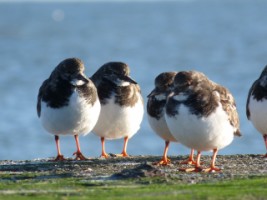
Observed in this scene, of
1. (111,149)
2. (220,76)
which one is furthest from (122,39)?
(111,149)

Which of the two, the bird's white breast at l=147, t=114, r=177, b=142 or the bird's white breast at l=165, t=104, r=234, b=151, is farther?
the bird's white breast at l=147, t=114, r=177, b=142

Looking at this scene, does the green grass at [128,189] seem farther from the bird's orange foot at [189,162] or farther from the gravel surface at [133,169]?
the bird's orange foot at [189,162]

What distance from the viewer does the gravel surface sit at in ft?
48.7

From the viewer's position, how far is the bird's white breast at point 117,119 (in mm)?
17812

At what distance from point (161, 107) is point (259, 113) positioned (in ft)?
6.30

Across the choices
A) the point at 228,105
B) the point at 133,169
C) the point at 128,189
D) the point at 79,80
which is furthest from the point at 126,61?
the point at 128,189

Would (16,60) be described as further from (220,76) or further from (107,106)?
(107,106)

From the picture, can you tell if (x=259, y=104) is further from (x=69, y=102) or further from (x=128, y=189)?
(x=128, y=189)

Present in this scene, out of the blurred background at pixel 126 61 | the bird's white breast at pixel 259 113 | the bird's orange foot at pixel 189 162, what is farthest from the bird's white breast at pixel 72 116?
the blurred background at pixel 126 61

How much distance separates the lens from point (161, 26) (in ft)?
464

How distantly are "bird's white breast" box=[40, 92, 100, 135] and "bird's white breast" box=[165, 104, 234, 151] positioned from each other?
190 cm

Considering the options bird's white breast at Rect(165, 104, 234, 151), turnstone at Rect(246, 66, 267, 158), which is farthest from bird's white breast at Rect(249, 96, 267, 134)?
bird's white breast at Rect(165, 104, 234, 151)

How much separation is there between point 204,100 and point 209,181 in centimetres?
141

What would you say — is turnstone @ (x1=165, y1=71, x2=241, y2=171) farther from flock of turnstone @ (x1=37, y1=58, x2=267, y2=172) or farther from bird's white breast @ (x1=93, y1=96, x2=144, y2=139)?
bird's white breast @ (x1=93, y1=96, x2=144, y2=139)
